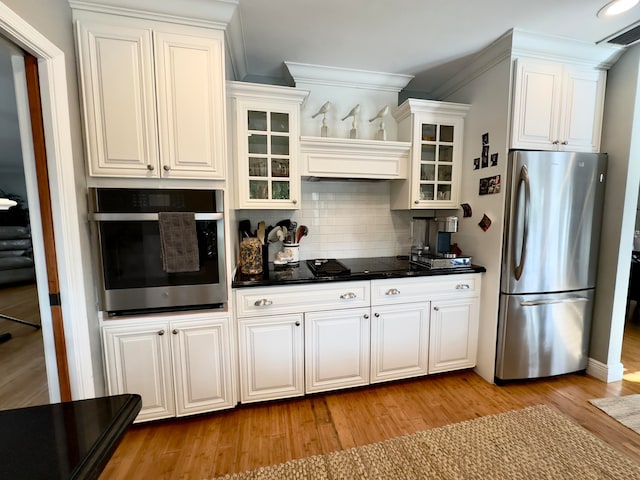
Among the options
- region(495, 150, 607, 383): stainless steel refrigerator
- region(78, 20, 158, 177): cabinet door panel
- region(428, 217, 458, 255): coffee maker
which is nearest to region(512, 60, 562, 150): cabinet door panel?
region(495, 150, 607, 383): stainless steel refrigerator

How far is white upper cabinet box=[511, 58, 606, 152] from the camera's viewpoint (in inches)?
79.8

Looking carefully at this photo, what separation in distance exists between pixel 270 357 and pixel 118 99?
182 cm

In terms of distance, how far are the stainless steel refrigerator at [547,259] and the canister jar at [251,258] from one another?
186 cm

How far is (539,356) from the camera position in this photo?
221cm

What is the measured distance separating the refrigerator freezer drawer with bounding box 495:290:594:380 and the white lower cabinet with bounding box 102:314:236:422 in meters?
2.07

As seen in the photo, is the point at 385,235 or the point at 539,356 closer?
the point at 539,356

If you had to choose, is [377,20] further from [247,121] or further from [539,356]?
[539,356]

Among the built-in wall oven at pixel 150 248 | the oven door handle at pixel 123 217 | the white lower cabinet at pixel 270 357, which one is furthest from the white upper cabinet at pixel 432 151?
the oven door handle at pixel 123 217

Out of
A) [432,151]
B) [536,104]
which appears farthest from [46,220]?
[536,104]

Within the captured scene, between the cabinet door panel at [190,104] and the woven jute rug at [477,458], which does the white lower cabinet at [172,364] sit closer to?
the woven jute rug at [477,458]

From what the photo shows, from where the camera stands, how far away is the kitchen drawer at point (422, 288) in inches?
81.4

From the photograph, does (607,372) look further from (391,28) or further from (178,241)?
(178,241)

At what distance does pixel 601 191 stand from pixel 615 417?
1.62 meters

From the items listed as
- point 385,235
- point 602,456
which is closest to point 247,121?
point 385,235
